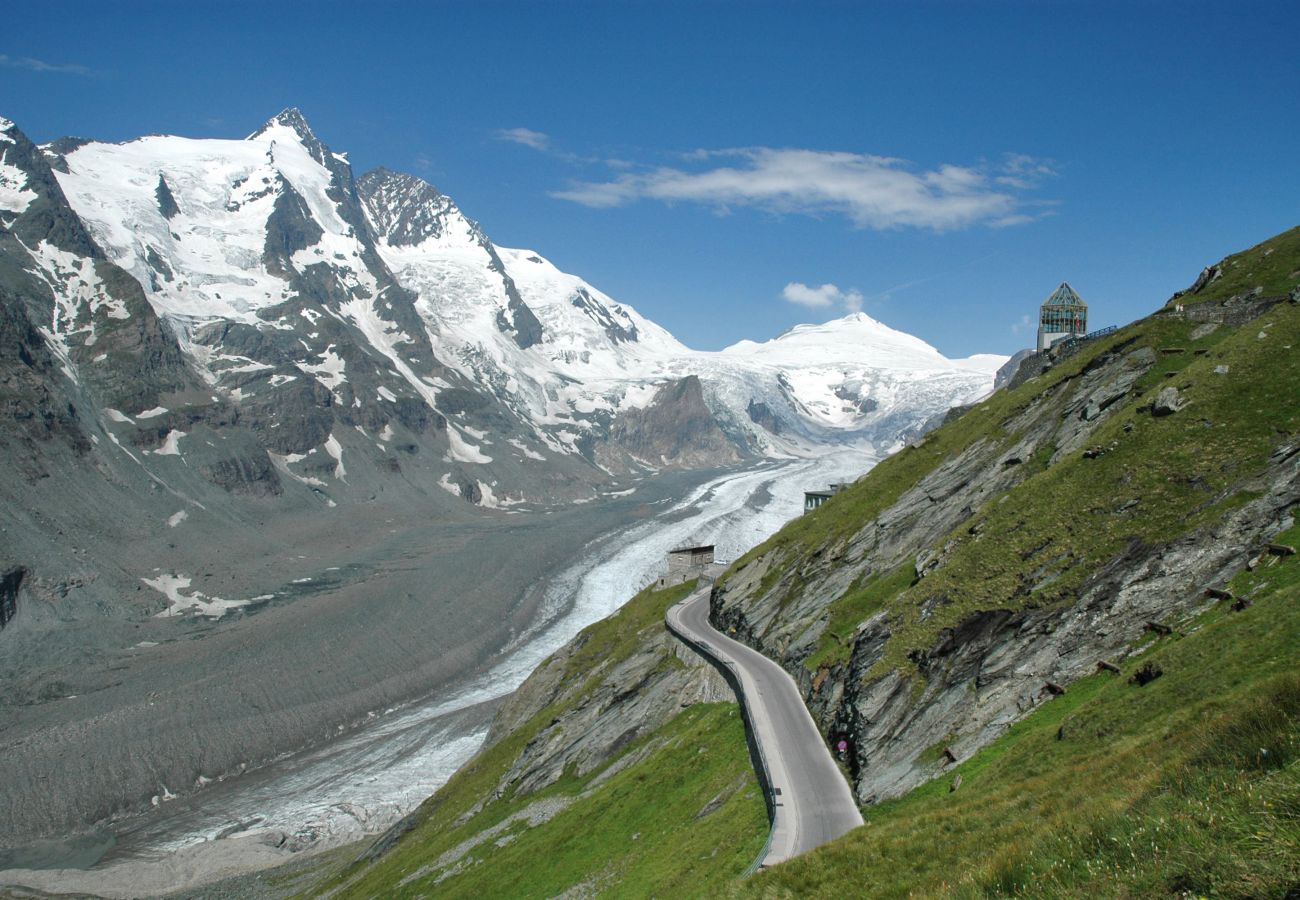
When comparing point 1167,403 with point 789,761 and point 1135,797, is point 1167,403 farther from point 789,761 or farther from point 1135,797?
point 1135,797

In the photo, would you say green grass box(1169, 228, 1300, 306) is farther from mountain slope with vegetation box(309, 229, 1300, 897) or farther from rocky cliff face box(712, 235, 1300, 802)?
rocky cliff face box(712, 235, 1300, 802)

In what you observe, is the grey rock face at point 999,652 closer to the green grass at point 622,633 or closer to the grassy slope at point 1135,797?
the grassy slope at point 1135,797

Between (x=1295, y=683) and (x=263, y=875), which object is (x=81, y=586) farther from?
(x=1295, y=683)

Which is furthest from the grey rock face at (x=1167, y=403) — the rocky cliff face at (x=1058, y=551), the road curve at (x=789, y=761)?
the road curve at (x=789, y=761)

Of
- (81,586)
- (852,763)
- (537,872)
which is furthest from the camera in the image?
(81,586)

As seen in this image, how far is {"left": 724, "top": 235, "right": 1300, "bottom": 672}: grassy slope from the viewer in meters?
34.9

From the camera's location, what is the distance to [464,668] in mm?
167500

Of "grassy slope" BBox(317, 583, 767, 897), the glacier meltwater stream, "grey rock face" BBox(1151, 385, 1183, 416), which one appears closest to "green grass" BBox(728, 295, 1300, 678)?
"grey rock face" BBox(1151, 385, 1183, 416)

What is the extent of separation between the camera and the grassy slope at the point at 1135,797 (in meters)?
13.3

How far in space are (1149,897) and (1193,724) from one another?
7444 millimetres

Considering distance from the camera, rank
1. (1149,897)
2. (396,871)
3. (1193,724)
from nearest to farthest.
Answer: (1149,897)
(1193,724)
(396,871)

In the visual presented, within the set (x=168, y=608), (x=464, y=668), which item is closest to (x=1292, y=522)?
(x=464, y=668)

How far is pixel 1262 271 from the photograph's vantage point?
60000 mm

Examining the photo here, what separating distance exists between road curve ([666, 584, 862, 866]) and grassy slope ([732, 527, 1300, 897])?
Result: 2.22 meters
